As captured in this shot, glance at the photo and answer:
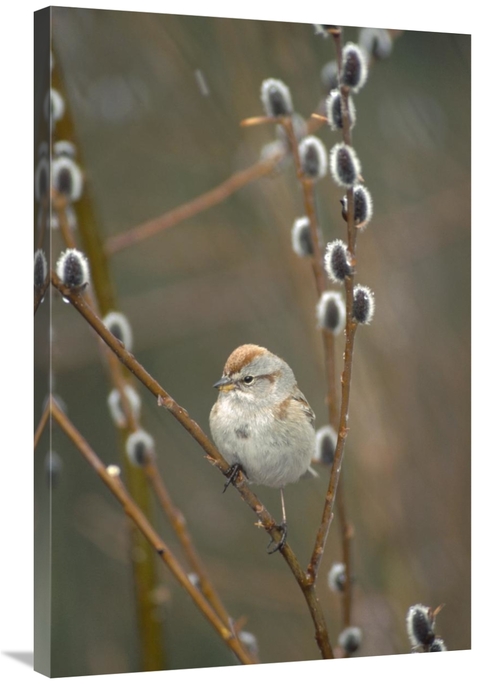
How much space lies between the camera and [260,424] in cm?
409

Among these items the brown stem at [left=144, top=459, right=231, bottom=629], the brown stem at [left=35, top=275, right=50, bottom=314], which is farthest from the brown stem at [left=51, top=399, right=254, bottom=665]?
the brown stem at [left=35, top=275, right=50, bottom=314]

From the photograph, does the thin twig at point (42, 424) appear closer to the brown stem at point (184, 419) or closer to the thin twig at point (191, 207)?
the brown stem at point (184, 419)

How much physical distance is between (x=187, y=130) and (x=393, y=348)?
5.32ft

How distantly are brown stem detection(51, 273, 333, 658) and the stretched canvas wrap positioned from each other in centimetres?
2

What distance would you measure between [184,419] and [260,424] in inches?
32.4

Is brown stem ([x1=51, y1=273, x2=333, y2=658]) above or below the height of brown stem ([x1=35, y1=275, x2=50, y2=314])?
below

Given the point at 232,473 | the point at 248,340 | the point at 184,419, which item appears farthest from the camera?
the point at 248,340

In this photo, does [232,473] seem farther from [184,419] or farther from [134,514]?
[184,419]

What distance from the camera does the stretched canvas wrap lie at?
4055 mm

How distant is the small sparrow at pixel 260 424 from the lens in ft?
13.3

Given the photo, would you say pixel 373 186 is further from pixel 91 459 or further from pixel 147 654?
pixel 147 654

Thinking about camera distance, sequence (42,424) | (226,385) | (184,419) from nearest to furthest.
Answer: (184,419), (42,424), (226,385)

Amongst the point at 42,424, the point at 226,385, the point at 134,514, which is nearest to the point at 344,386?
the point at 226,385

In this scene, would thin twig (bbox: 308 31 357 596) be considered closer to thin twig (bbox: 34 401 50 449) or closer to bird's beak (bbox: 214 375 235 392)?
bird's beak (bbox: 214 375 235 392)
